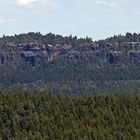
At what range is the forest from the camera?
164000mm

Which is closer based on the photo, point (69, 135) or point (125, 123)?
point (69, 135)

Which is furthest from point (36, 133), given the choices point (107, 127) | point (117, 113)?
point (117, 113)

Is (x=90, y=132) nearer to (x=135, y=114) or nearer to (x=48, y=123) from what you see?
(x=48, y=123)

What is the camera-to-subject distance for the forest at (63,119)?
Answer: 16400cm

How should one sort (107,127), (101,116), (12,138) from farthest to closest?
(101,116) < (107,127) < (12,138)

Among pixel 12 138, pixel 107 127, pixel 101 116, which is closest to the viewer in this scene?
pixel 12 138

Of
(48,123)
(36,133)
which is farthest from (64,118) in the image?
(36,133)

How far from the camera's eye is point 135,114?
192 meters

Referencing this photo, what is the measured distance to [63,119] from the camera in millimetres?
179500

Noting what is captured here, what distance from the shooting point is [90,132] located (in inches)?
6471

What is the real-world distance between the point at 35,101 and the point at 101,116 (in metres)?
22.2

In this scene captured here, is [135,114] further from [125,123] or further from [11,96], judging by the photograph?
[11,96]

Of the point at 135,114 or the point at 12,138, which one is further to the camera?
the point at 135,114

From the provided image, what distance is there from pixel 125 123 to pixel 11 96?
3753cm
